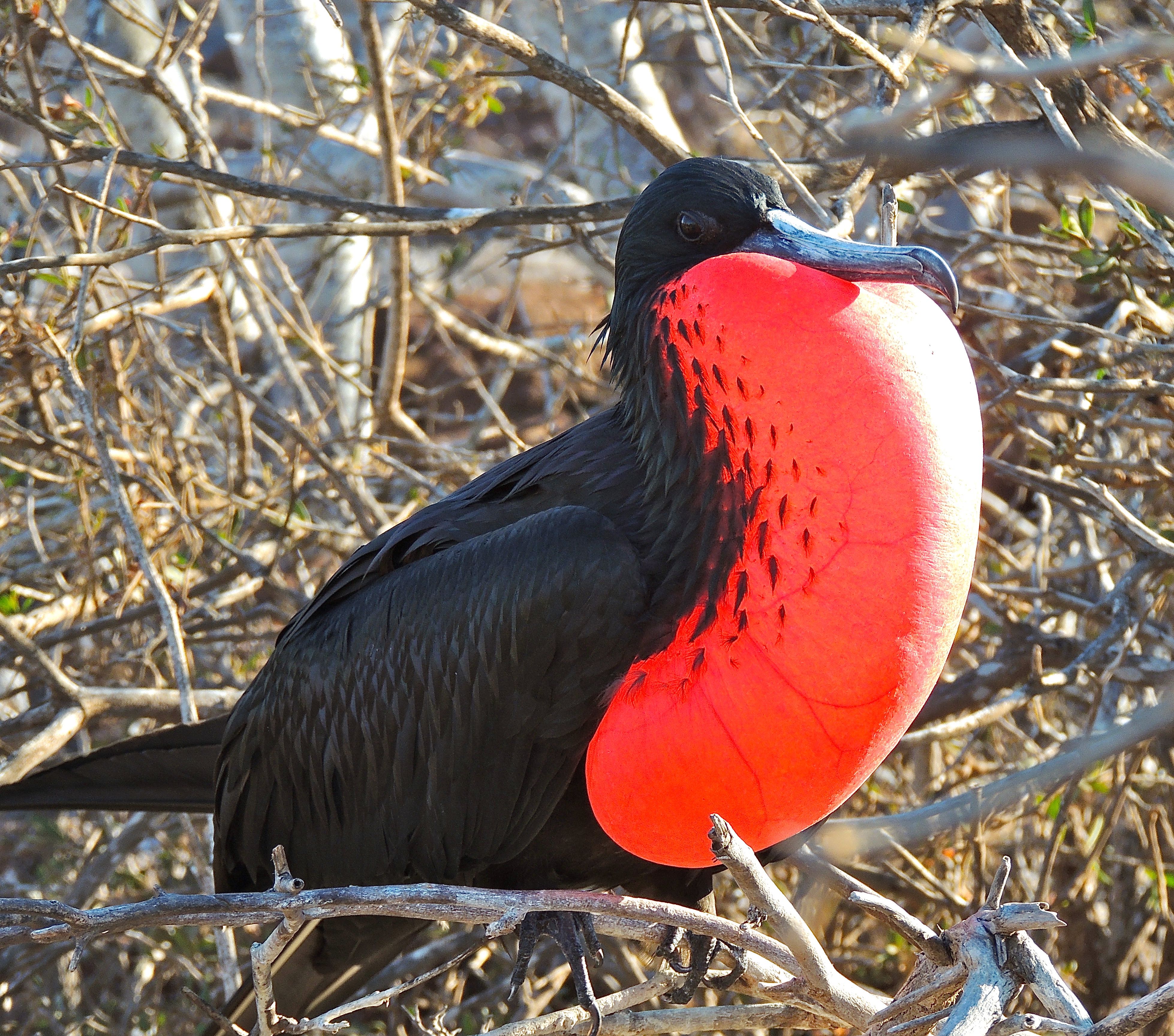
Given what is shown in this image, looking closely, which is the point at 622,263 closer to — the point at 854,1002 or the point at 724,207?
the point at 724,207

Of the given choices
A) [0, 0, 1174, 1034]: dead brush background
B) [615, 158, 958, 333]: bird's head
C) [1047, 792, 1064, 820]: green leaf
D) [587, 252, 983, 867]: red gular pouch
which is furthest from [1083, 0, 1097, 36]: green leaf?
[1047, 792, 1064, 820]: green leaf

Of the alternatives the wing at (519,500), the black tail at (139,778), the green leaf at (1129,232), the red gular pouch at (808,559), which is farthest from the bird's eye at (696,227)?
the black tail at (139,778)

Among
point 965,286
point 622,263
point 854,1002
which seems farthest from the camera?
point 965,286

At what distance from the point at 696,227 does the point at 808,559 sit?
0.59 meters

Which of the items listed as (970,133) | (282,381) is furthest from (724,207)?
(282,381)

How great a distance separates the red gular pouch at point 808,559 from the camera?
1667mm

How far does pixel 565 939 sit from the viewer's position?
2.22 metres

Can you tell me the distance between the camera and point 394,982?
333cm

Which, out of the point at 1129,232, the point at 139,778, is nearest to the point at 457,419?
the point at 139,778

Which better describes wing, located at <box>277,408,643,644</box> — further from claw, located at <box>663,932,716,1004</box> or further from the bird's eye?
claw, located at <box>663,932,716,1004</box>

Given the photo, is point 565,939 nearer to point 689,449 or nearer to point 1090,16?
point 689,449

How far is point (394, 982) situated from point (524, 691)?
154 centimetres

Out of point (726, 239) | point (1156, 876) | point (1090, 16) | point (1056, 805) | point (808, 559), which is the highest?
point (1090, 16)

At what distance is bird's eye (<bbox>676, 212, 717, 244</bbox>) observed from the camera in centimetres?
203
